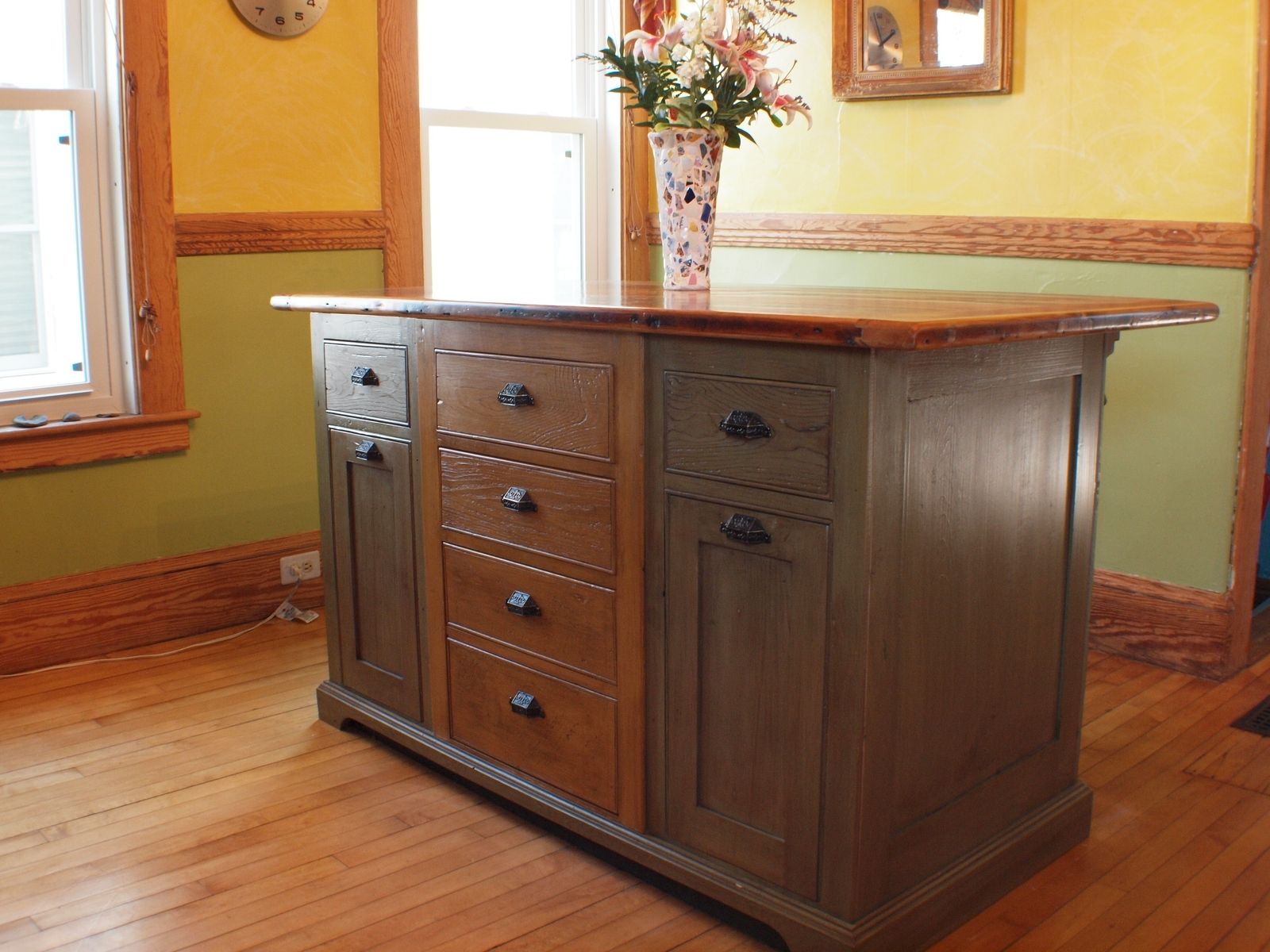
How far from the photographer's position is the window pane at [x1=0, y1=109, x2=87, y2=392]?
10.2 ft

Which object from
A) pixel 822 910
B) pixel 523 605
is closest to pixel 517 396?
pixel 523 605

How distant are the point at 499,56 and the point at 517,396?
2.14 meters

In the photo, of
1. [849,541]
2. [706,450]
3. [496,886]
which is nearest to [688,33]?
[706,450]

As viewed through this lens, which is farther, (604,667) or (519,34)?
(519,34)

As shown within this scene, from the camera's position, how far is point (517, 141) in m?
4.09

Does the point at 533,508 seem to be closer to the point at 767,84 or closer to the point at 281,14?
the point at 767,84

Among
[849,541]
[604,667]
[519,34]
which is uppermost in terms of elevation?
[519,34]

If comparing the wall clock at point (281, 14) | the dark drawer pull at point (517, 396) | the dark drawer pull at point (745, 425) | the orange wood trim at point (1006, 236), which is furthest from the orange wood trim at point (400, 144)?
the dark drawer pull at point (745, 425)

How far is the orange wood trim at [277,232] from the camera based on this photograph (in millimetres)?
3316

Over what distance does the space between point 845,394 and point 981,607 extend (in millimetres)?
486

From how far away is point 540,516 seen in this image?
2.22m

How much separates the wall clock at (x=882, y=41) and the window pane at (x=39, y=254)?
2.13 m

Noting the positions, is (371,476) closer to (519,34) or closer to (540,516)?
(540,516)

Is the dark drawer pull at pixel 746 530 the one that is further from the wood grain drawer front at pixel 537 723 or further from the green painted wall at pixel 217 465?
the green painted wall at pixel 217 465
